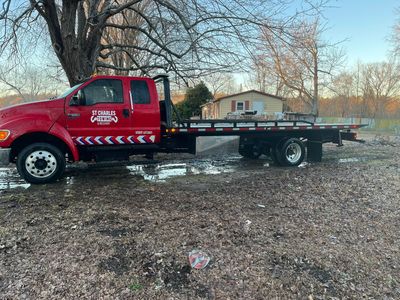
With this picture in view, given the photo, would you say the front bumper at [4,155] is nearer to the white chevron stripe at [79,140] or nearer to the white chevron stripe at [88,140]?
the white chevron stripe at [79,140]

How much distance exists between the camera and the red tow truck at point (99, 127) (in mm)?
6598

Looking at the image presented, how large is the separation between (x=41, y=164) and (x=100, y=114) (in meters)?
1.64

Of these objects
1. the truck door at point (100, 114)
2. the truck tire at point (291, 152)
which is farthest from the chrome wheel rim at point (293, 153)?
the truck door at point (100, 114)

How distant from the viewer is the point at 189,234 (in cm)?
398

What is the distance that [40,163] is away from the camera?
6.71 meters

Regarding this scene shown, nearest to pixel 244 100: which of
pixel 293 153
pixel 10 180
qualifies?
pixel 293 153

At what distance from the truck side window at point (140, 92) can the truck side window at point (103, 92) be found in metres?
0.30

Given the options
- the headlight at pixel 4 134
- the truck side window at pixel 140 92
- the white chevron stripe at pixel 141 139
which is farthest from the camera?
the white chevron stripe at pixel 141 139

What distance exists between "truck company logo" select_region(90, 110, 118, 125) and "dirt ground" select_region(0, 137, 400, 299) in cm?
139

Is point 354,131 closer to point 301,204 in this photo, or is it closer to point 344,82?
point 301,204

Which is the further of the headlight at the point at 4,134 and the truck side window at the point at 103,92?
the truck side window at the point at 103,92

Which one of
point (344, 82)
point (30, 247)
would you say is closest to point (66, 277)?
point (30, 247)

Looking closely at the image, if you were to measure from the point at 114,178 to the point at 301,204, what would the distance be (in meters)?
4.41

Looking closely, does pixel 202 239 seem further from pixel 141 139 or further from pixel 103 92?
pixel 103 92
